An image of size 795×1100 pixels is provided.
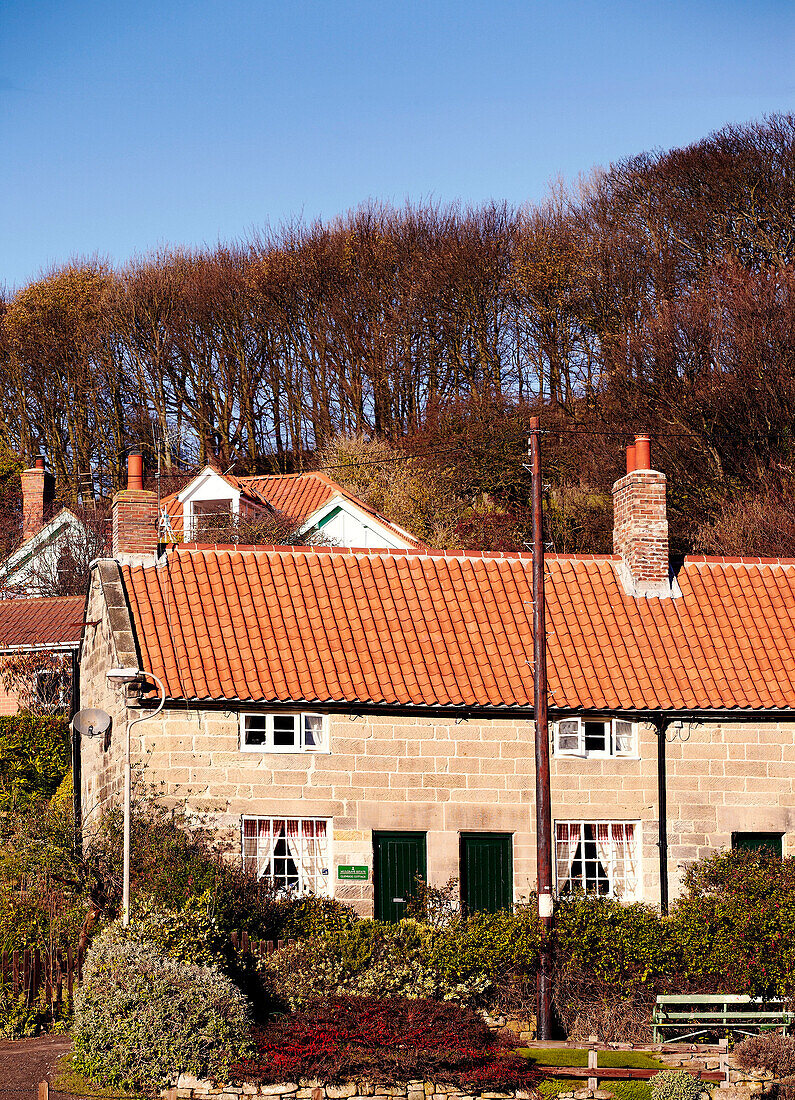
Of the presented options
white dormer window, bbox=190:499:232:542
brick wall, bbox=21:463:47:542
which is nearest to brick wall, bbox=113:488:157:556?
white dormer window, bbox=190:499:232:542

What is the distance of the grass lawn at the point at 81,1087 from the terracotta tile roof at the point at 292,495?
2342 cm

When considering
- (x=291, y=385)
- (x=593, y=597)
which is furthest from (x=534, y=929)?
(x=291, y=385)

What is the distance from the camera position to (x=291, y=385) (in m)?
49.9

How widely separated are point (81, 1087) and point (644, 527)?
1418cm

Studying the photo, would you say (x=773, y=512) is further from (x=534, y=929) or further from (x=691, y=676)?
(x=534, y=929)

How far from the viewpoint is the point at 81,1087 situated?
16.9 metres

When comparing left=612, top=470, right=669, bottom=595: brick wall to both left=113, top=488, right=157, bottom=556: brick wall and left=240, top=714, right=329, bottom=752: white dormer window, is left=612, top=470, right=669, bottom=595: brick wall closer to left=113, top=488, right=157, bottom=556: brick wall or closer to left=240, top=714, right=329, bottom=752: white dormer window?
left=240, top=714, right=329, bottom=752: white dormer window

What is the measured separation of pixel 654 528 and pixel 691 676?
3.07 meters

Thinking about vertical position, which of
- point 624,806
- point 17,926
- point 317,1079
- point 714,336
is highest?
point 714,336

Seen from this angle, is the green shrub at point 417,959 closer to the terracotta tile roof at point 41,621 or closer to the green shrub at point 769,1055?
the green shrub at point 769,1055

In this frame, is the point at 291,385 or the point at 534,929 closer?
the point at 534,929

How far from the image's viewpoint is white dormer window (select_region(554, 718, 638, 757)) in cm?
2403

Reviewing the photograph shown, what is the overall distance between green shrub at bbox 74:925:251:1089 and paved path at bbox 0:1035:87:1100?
595 millimetres

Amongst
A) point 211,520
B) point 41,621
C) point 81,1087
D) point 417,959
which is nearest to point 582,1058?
point 417,959
